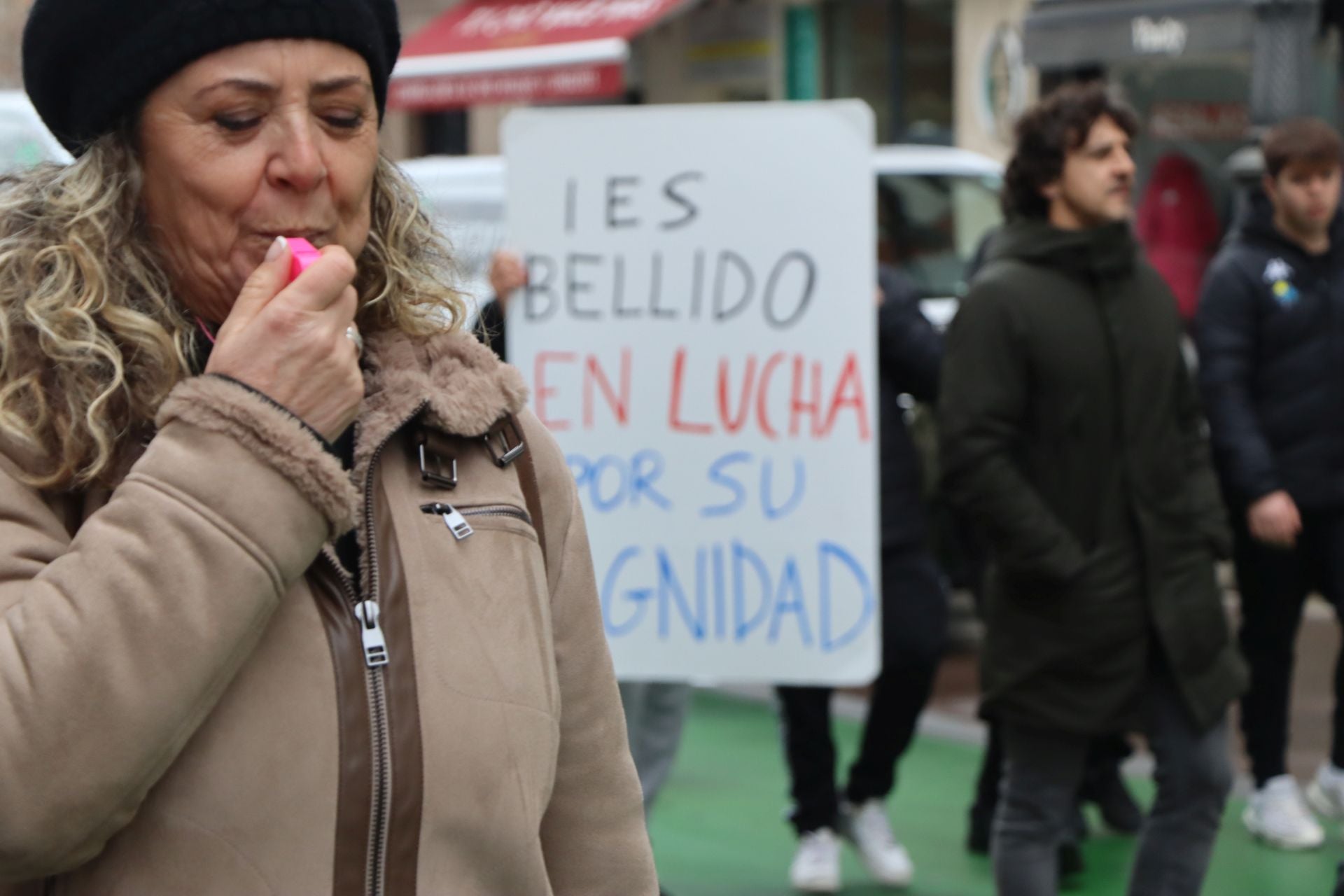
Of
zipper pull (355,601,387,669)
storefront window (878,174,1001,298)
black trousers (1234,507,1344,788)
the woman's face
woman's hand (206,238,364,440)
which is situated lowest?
black trousers (1234,507,1344,788)

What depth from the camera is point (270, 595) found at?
1.43 m

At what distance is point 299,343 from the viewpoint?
148 cm

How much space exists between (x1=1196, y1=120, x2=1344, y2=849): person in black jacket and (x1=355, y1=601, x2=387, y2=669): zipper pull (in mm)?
3912

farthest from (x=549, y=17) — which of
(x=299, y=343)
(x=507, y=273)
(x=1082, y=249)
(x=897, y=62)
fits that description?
(x=299, y=343)

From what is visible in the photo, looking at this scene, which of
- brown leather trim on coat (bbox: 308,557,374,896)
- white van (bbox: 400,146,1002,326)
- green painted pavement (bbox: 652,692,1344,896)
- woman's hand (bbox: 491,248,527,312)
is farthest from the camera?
white van (bbox: 400,146,1002,326)

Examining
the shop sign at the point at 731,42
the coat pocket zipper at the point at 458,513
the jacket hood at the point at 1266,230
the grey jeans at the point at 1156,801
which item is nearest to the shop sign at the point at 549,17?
the shop sign at the point at 731,42

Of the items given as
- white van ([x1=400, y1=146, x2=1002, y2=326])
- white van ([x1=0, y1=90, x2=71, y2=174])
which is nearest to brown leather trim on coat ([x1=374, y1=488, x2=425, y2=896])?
white van ([x1=0, y1=90, x2=71, y2=174])

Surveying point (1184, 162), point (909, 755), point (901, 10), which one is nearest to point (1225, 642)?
point (909, 755)

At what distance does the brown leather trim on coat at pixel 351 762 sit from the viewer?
150 centimetres

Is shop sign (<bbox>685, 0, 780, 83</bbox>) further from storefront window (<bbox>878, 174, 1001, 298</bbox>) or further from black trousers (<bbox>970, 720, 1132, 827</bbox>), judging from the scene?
black trousers (<bbox>970, 720, 1132, 827</bbox>)

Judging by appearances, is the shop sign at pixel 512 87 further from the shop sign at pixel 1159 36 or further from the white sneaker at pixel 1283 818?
the white sneaker at pixel 1283 818

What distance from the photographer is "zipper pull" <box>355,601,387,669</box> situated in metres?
1.53

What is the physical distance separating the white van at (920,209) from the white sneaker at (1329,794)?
2.94 metres

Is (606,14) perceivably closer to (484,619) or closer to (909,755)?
(909,755)
